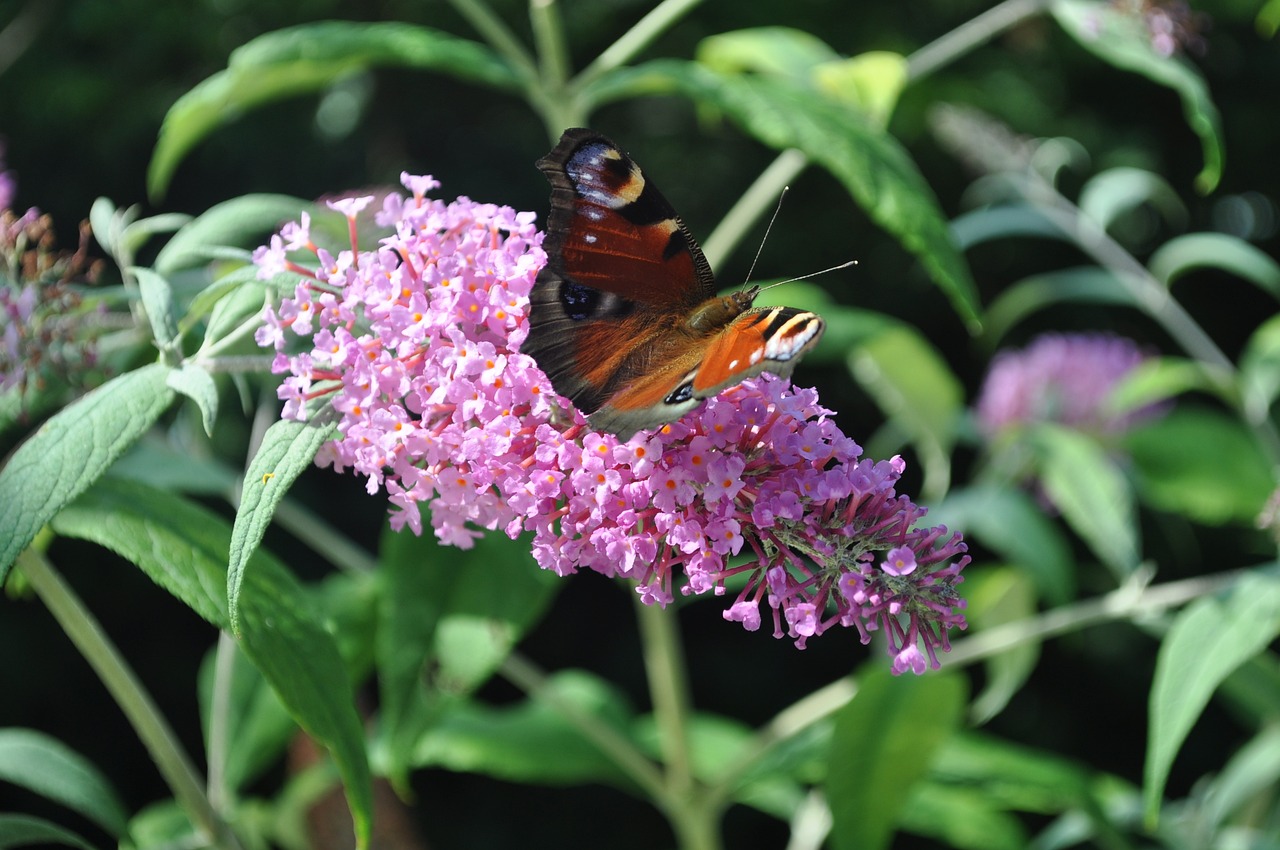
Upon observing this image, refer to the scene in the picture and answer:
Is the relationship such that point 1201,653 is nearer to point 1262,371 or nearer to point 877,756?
point 877,756

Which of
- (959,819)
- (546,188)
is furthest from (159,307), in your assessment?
(546,188)

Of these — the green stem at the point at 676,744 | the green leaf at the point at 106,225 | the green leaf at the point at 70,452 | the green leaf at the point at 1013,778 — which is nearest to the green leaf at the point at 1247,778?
the green leaf at the point at 1013,778

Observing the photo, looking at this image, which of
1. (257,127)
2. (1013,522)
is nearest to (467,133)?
(257,127)

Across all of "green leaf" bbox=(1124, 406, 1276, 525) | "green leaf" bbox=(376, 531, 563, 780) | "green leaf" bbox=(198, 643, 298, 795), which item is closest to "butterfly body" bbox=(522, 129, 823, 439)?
"green leaf" bbox=(376, 531, 563, 780)

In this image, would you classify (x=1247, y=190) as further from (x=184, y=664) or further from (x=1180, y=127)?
(x=184, y=664)

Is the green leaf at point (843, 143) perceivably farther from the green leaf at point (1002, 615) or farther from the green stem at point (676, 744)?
the green leaf at point (1002, 615)
